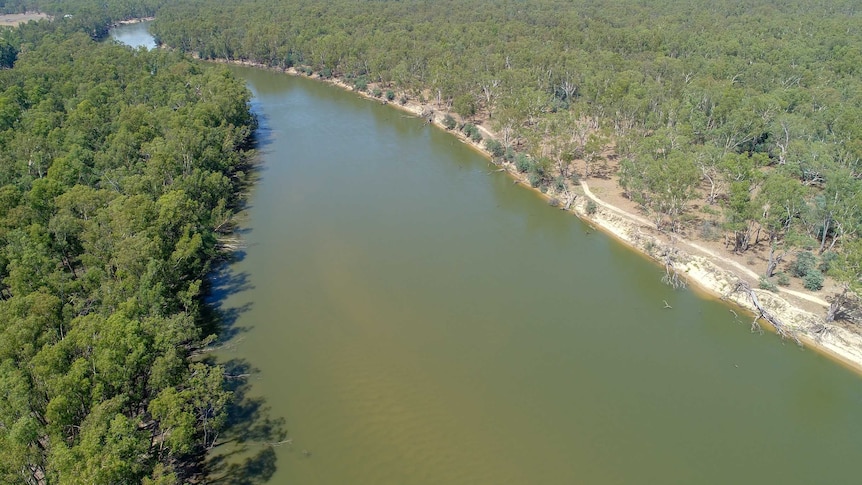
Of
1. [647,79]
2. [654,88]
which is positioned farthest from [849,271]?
[647,79]

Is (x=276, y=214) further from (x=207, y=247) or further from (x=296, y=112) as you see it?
(x=296, y=112)

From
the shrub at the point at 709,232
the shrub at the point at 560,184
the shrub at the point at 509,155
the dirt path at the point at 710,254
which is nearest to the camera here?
the dirt path at the point at 710,254

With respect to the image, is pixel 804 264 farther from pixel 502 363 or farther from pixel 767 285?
pixel 502 363

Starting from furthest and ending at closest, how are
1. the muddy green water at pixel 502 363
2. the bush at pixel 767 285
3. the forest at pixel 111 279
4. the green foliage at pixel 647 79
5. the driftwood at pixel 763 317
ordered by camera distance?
the green foliage at pixel 647 79 → the bush at pixel 767 285 → the driftwood at pixel 763 317 → the muddy green water at pixel 502 363 → the forest at pixel 111 279

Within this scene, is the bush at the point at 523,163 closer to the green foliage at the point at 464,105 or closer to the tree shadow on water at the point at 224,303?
the green foliage at the point at 464,105

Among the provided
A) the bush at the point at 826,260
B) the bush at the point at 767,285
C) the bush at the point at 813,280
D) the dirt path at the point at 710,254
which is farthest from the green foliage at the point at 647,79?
the bush at the point at 767,285

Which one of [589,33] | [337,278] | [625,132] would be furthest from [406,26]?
[337,278]
